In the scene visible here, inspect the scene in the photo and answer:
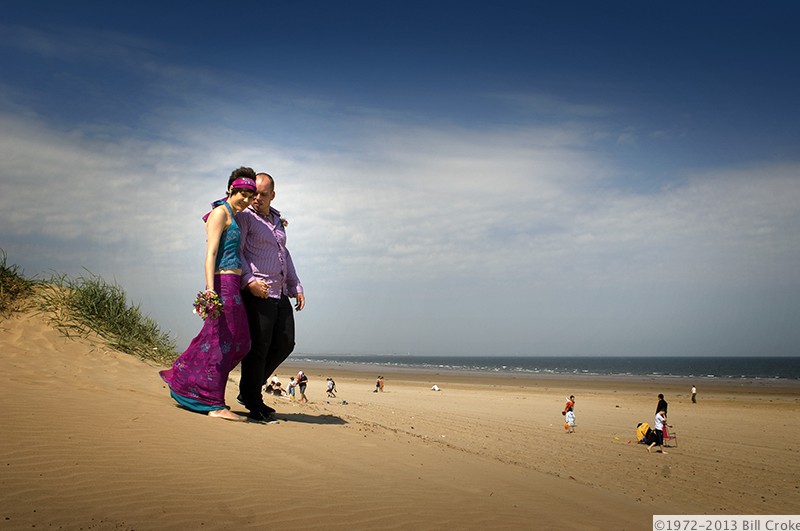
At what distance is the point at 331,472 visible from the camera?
5332mm

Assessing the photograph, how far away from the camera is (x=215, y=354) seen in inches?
268

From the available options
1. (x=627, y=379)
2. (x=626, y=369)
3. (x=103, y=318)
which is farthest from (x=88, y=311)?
(x=626, y=369)

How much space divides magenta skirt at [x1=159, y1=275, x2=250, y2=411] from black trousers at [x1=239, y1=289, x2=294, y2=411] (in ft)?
0.54

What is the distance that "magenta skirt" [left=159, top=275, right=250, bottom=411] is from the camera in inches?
266

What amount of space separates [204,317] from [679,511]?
5.60 metres

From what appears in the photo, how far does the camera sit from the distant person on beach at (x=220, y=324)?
6.69 metres

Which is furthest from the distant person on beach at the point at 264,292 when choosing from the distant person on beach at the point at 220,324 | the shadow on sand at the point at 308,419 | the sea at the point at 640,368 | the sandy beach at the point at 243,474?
the sea at the point at 640,368

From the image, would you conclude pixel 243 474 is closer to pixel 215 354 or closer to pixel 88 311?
pixel 215 354

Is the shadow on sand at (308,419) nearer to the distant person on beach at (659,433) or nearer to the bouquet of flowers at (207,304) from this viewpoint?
the bouquet of flowers at (207,304)

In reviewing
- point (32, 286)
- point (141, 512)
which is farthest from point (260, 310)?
point (32, 286)

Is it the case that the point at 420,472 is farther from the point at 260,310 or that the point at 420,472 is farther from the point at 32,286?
the point at 32,286

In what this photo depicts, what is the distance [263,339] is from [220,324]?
21.0 inches

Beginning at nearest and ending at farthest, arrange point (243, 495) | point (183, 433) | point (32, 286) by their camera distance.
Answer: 1. point (243, 495)
2. point (183, 433)
3. point (32, 286)

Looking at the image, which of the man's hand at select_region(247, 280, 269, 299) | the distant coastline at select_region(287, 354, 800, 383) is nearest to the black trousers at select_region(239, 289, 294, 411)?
the man's hand at select_region(247, 280, 269, 299)
